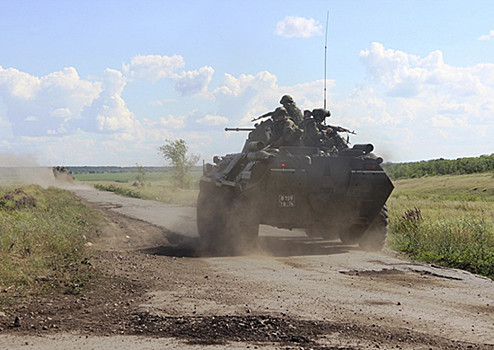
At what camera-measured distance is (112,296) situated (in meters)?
7.08

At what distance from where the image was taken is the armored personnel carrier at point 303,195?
11492 millimetres

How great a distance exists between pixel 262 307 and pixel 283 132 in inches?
263

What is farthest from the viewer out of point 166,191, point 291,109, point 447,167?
point 447,167

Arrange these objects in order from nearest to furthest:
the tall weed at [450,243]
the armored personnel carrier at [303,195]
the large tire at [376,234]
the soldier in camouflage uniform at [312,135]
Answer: the tall weed at [450,243] < the armored personnel carrier at [303,195] < the large tire at [376,234] < the soldier in camouflage uniform at [312,135]

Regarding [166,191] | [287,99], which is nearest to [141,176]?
[166,191]

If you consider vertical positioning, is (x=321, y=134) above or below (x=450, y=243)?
above

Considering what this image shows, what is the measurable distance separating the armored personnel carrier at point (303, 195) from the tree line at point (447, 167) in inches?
1922

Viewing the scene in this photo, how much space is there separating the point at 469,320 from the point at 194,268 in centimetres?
457

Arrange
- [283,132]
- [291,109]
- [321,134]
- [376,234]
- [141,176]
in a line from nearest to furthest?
[376,234] → [283,132] → [321,134] → [291,109] → [141,176]

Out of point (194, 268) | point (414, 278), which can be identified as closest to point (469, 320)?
point (414, 278)

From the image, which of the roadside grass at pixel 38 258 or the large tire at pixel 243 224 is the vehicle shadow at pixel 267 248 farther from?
the roadside grass at pixel 38 258

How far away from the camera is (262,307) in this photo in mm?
6430

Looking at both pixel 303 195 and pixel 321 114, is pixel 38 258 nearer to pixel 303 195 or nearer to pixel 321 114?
pixel 303 195

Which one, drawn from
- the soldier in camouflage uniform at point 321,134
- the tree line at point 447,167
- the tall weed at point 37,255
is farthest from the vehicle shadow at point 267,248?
the tree line at point 447,167
